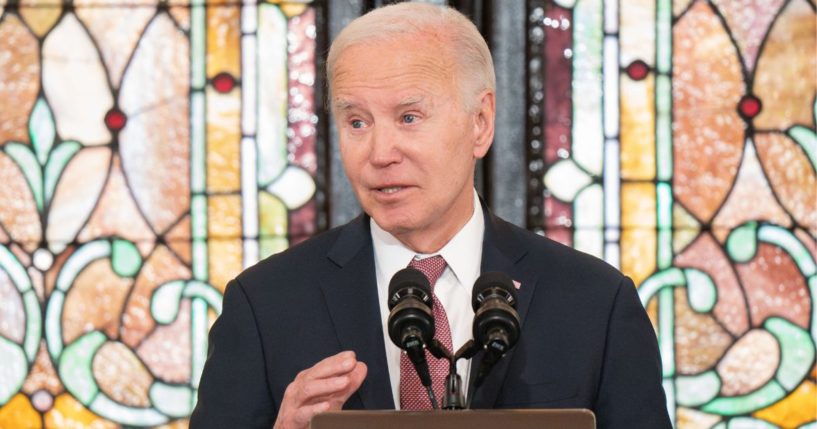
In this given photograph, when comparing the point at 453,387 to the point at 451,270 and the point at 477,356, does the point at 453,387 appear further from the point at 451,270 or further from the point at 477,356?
the point at 451,270

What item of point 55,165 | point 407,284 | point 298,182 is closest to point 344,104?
point 407,284

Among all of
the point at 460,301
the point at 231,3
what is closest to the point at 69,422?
the point at 231,3

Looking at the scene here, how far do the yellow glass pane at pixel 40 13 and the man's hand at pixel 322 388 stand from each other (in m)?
2.48

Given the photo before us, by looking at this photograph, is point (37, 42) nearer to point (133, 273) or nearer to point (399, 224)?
point (133, 273)

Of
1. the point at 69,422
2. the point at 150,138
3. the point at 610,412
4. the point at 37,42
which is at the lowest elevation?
the point at 69,422

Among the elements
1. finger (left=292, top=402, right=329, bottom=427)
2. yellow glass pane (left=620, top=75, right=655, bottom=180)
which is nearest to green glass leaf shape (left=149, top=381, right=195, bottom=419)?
yellow glass pane (left=620, top=75, right=655, bottom=180)

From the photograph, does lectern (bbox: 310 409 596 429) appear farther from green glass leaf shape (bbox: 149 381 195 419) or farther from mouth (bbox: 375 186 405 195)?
green glass leaf shape (bbox: 149 381 195 419)

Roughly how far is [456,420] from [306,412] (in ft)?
1.02

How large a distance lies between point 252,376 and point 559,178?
1921 millimetres

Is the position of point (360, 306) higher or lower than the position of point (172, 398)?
higher

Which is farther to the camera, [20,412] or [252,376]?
[20,412]

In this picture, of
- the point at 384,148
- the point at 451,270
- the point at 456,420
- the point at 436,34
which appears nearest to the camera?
the point at 456,420

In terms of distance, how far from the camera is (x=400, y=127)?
2811 millimetres

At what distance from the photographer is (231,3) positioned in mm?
4703
